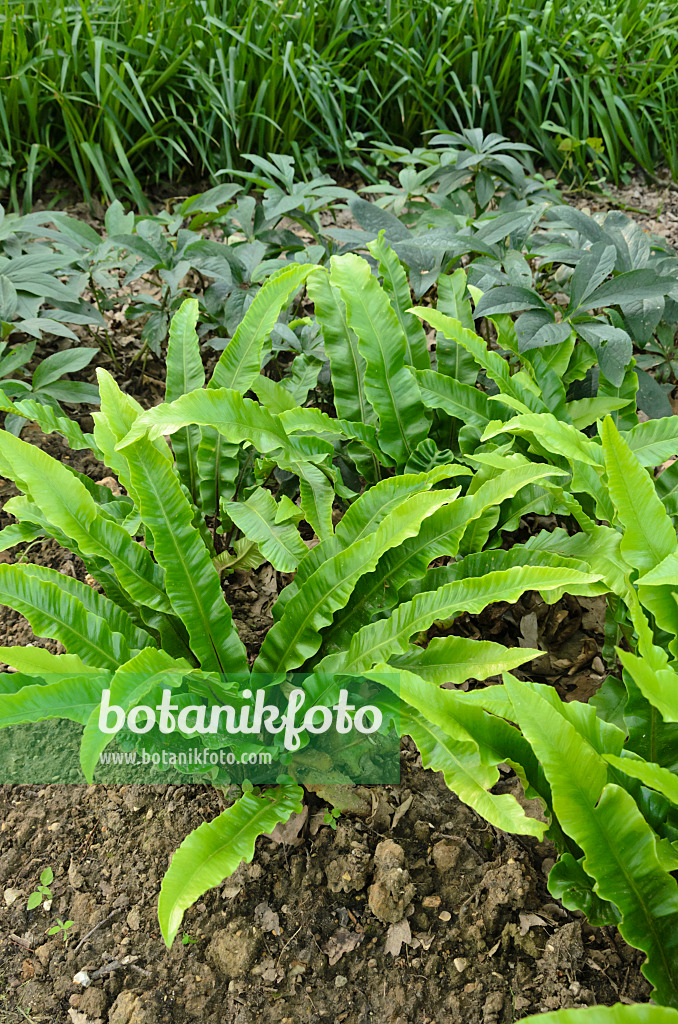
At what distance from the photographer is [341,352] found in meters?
Answer: 2.02

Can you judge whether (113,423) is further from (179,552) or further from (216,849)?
(216,849)

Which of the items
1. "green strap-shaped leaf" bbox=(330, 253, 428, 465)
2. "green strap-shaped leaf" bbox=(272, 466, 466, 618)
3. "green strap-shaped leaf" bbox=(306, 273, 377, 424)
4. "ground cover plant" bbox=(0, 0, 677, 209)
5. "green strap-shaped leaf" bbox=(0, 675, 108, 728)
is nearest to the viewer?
"green strap-shaped leaf" bbox=(0, 675, 108, 728)

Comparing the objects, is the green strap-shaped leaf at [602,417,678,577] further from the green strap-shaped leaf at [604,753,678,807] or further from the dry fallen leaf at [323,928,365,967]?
the dry fallen leaf at [323,928,365,967]

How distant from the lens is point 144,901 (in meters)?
1.56

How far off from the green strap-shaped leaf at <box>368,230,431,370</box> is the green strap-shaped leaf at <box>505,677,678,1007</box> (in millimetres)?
1130

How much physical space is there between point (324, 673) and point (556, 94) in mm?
3887

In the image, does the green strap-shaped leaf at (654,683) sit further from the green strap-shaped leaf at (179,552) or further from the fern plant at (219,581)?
the green strap-shaped leaf at (179,552)

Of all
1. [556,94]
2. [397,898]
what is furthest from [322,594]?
[556,94]

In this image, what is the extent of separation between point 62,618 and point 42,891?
644 mm

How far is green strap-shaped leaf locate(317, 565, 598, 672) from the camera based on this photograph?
1.46 m

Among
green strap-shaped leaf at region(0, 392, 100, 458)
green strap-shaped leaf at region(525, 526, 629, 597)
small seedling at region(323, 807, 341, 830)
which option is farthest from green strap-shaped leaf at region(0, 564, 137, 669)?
green strap-shaped leaf at region(525, 526, 629, 597)

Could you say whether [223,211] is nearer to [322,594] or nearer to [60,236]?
[60,236]

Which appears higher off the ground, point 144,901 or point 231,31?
point 231,31

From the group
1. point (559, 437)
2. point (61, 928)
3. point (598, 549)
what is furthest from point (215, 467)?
point (61, 928)
